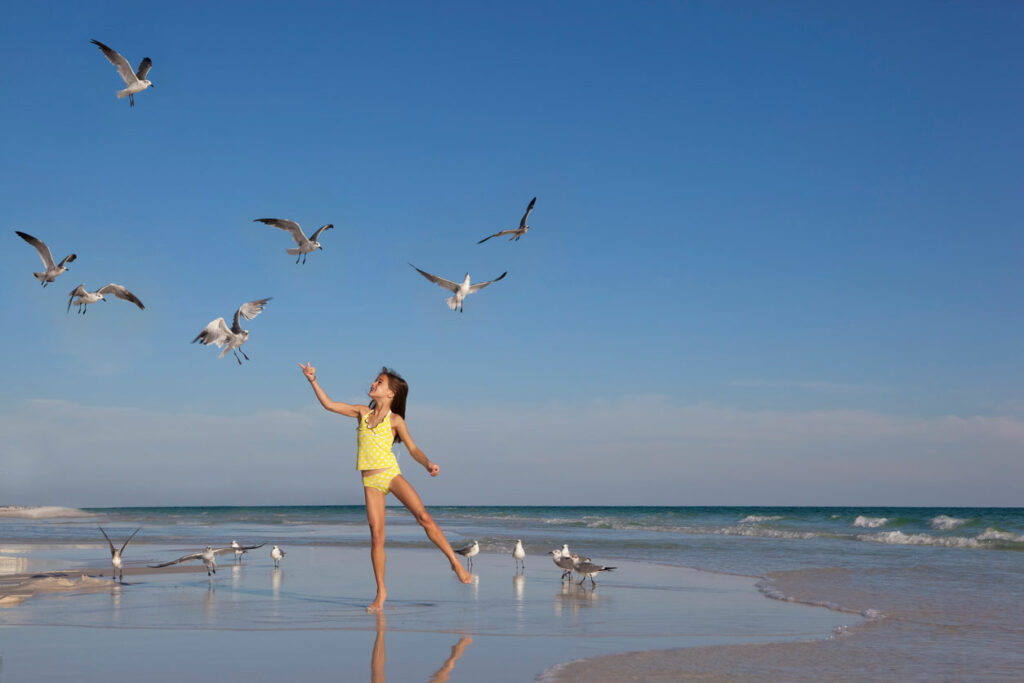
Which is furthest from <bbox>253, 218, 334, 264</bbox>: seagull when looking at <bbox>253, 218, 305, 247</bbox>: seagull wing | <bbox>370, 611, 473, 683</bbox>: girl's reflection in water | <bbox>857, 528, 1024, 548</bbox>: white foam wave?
<bbox>857, 528, 1024, 548</bbox>: white foam wave

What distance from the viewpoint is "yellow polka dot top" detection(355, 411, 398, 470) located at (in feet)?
27.2

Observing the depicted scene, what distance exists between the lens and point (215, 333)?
993 centimetres

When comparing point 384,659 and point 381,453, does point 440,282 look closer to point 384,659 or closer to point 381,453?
point 381,453

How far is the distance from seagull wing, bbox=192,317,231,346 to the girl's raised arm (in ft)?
7.45

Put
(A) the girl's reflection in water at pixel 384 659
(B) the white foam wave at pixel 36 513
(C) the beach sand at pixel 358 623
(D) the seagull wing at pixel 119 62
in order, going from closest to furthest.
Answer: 1. (A) the girl's reflection in water at pixel 384 659
2. (C) the beach sand at pixel 358 623
3. (D) the seagull wing at pixel 119 62
4. (B) the white foam wave at pixel 36 513

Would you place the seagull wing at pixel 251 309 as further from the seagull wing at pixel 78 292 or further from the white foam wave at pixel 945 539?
the white foam wave at pixel 945 539

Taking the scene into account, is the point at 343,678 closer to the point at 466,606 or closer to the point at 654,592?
the point at 466,606

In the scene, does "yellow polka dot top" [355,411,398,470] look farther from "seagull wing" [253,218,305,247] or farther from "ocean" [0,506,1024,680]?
"seagull wing" [253,218,305,247]

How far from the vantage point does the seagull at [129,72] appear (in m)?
13.4

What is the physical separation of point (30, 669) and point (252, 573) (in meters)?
7.38

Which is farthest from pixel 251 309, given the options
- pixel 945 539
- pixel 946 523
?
pixel 946 523

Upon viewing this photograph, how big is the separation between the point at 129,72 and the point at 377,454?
8.64 m

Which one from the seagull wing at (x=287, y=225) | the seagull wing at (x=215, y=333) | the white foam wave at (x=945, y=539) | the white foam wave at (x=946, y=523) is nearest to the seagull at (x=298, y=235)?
the seagull wing at (x=287, y=225)

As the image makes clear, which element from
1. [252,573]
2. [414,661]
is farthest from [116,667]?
[252,573]
